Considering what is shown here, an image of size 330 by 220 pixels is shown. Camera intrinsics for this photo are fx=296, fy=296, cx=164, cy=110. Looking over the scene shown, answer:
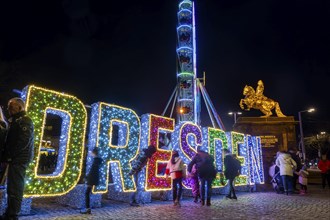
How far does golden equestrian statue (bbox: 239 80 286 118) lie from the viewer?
25913 millimetres

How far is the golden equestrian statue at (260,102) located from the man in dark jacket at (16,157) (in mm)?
23050

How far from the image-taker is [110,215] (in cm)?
730

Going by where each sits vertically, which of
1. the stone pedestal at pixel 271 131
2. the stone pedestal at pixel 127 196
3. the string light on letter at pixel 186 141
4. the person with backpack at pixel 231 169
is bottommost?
the stone pedestal at pixel 127 196

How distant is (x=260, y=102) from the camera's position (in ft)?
86.7

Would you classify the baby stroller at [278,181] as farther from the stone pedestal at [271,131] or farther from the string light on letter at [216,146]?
the stone pedestal at [271,131]

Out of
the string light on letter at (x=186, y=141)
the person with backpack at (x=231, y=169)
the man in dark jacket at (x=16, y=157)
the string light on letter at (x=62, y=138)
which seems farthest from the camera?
the person with backpack at (x=231, y=169)

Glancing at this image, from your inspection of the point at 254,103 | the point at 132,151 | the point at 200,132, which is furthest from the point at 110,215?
the point at 254,103

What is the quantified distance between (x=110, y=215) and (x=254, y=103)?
21764 mm

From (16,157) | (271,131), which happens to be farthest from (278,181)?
(16,157)

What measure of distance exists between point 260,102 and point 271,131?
313cm

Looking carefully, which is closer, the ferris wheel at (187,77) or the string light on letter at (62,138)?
the string light on letter at (62,138)

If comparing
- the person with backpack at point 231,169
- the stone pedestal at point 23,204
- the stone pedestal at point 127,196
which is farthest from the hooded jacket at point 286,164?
the stone pedestal at point 23,204

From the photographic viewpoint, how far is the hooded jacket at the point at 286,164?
13148 millimetres

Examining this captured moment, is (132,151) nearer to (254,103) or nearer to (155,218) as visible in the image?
(155,218)
